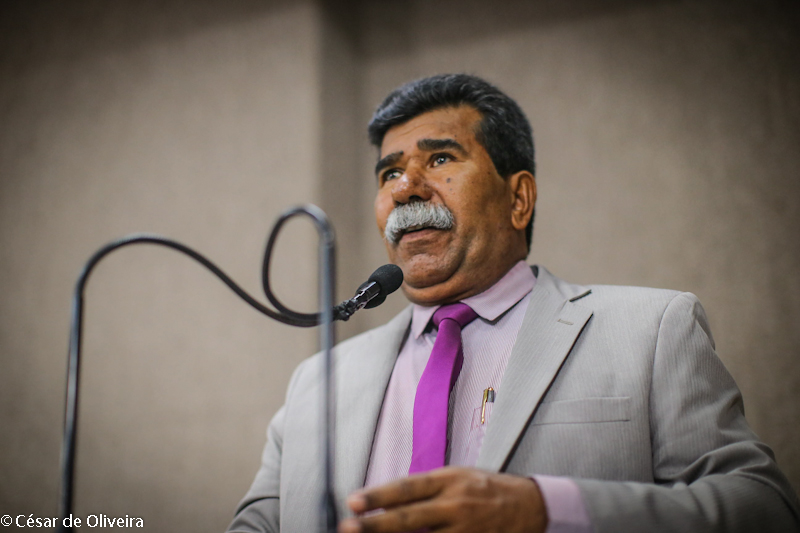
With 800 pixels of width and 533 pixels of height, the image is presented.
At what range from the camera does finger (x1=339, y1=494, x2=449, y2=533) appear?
25.9 inches

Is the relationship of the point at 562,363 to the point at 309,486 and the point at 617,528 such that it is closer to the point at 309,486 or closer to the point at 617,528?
the point at 617,528

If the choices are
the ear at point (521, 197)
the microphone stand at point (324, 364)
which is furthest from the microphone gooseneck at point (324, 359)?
the ear at point (521, 197)

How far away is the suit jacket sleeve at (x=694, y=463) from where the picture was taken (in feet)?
2.69

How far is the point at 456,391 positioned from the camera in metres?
1.20

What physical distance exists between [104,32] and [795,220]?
317 cm

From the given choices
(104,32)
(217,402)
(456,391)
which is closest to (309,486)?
(456,391)

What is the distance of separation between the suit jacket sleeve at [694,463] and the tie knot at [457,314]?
44 cm

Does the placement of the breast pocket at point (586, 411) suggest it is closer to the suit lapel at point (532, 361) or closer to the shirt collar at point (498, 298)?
the suit lapel at point (532, 361)

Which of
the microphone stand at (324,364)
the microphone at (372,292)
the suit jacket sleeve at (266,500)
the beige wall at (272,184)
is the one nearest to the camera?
the microphone stand at (324,364)

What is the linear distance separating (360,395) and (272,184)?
3.91ft

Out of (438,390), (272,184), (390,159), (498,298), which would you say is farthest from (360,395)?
(272,184)

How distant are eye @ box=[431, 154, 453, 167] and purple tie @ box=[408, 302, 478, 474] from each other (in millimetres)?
399

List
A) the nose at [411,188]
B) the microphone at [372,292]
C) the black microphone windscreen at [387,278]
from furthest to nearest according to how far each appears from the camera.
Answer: the nose at [411,188] → the black microphone windscreen at [387,278] → the microphone at [372,292]

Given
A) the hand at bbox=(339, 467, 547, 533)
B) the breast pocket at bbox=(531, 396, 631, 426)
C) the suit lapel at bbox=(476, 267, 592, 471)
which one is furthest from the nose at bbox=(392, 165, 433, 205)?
the hand at bbox=(339, 467, 547, 533)
